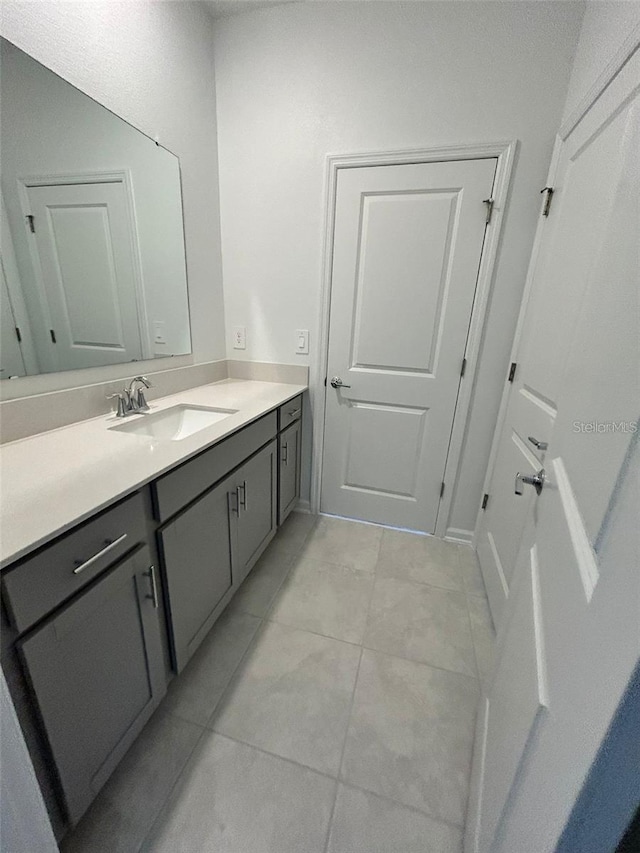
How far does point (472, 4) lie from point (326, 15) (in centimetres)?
65

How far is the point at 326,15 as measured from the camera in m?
1.55

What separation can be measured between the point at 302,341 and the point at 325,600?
1.43 meters

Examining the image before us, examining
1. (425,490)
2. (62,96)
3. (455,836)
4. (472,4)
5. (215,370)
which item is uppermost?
(472,4)

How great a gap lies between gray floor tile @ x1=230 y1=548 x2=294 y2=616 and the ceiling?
278 cm

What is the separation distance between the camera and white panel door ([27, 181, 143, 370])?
110cm

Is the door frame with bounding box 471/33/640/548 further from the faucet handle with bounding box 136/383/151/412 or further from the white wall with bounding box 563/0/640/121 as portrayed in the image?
the faucet handle with bounding box 136/383/151/412

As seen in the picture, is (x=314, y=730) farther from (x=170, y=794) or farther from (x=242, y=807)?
(x=170, y=794)

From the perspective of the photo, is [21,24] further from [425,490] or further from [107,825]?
[425,490]

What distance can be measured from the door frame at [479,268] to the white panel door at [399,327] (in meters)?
0.03

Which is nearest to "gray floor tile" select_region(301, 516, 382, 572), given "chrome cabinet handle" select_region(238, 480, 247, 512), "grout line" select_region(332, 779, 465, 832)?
"chrome cabinet handle" select_region(238, 480, 247, 512)

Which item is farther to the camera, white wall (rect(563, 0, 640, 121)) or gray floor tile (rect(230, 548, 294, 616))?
gray floor tile (rect(230, 548, 294, 616))

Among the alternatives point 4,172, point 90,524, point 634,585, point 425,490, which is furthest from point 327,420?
point 634,585

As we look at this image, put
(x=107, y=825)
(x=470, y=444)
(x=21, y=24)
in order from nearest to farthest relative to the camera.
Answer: (x=107, y=825) → (x=21, y=24) → (x=470, y=444)

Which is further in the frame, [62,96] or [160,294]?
[160,294]
